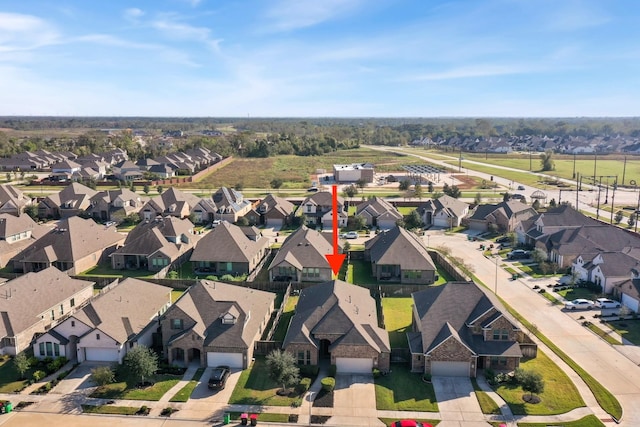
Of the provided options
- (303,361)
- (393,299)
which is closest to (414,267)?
(393,299)

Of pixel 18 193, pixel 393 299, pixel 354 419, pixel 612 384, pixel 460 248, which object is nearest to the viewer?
pixel 354 419

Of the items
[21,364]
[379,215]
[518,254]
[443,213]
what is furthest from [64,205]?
[518,254]

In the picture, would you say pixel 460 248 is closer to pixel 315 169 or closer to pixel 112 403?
pixel 112 403

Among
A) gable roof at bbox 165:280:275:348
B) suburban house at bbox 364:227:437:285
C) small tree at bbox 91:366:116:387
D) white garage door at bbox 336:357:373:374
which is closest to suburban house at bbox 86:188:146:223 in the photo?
suburban house at bbox 364:227:437:285

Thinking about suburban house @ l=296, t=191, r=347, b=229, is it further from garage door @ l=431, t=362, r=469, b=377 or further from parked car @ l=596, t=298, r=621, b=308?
garage door @ l=431, t=362, r=469, b=377

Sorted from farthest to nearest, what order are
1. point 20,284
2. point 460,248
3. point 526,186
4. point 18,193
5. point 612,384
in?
point 526,186, point 18,193, point 460,248, point 20,284, point 612,384

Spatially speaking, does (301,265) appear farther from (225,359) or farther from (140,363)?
(140,363)

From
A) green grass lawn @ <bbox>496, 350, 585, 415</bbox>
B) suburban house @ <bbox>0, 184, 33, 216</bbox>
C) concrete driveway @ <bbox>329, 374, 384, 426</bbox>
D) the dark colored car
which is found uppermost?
suburban house @ <bbox>0, 184, 33, 216</bbox>

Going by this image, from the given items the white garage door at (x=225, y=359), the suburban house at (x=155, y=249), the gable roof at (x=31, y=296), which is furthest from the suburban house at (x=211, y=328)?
the suburban house at (x=155, y=249)
